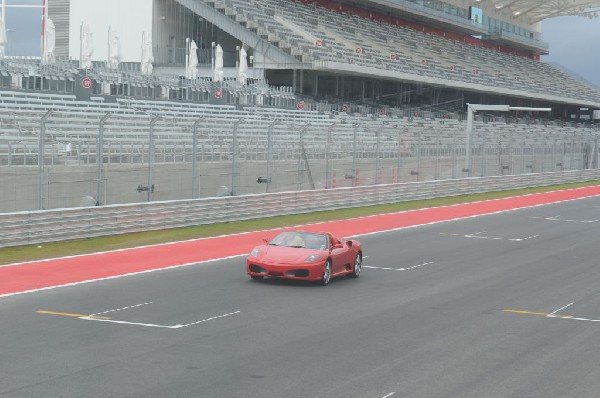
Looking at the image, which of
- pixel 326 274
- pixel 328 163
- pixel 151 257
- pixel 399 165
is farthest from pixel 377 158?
pixel 326 274

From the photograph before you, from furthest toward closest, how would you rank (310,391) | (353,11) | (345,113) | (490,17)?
(490,17)
(353,11)
(345,113)
(310,391)

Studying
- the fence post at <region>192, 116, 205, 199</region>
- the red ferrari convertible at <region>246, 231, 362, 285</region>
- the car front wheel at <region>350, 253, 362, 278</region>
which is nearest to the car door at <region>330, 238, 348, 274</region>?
the red ferrari convertible at <region>246, 231, 362, 285</region>

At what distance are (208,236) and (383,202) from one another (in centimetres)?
1432

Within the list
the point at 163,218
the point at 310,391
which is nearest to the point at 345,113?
the point at 163,218

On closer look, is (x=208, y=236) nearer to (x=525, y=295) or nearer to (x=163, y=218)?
(x=163, y=218)

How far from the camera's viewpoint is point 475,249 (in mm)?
26641

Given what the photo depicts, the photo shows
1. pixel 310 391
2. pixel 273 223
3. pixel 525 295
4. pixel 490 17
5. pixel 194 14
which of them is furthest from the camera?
pixel 490 17

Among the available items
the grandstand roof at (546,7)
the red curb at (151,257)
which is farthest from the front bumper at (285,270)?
the grandstand roof at (546,7)

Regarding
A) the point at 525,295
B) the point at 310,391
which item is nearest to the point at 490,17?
the point at 525,295

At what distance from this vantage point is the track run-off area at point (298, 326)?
10.9 metres

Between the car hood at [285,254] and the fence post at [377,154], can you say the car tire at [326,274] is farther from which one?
the fence post at [377,154]

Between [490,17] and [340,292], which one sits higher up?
[490,17]

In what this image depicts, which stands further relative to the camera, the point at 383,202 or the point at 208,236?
the point at 383,202

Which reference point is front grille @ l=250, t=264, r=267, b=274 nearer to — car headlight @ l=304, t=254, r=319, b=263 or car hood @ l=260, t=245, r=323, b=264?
car hood @ l=260, t=245, r=323, b=264
